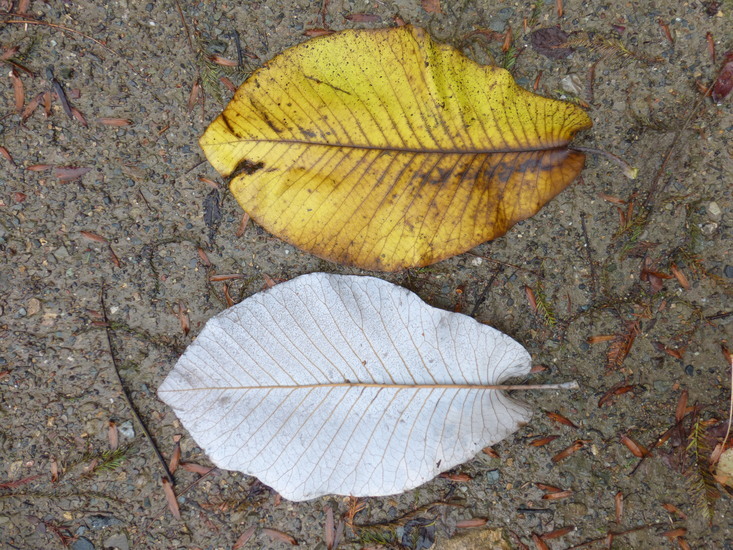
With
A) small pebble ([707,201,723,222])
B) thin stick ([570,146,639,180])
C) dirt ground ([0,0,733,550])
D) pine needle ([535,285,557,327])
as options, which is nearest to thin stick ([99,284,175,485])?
dirt ground ([0,0,733,550])

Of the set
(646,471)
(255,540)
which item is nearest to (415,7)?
(646,471)

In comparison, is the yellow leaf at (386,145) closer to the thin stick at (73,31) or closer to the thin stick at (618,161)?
the thin stick at (618,161)

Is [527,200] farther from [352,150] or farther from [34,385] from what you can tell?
[34,385]

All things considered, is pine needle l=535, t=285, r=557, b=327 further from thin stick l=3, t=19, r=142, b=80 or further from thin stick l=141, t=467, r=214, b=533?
thin stick l=3, t=19, r=142, b=80

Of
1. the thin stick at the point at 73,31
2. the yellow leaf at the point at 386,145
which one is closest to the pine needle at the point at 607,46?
the yellow leaf at the point at 386,145

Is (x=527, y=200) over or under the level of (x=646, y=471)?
over

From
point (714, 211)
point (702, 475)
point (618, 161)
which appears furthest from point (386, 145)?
point (702, 475)
